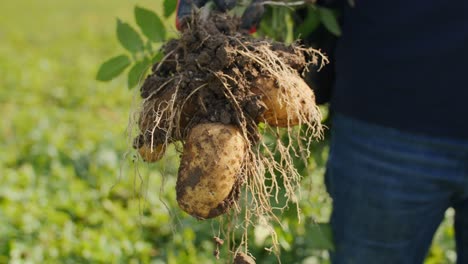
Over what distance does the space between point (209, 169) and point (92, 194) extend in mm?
2116

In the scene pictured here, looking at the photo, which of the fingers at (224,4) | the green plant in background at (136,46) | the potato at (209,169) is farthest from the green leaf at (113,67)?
the potato at (209,169)

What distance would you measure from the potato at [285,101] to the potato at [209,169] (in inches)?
4.4

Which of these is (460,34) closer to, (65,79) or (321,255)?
(321,255)

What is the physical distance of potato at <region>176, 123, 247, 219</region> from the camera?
1212mm

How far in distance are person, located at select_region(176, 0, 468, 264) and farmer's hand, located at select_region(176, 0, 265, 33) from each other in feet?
1.09

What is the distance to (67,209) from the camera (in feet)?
9.82

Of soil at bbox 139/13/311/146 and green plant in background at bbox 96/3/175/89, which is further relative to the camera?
green plant in background at bbox 96/3/175/89

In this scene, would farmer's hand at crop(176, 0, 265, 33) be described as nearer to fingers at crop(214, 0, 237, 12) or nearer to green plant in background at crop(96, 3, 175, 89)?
fingers at crop(214, 0, 237, 12)

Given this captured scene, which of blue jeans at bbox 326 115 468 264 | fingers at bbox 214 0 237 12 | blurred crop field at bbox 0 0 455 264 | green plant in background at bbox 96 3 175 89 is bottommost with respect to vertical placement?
blurred crop field at bbox 0 0 455 264

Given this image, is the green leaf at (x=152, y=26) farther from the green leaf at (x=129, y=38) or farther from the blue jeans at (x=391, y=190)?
the blue jeans at (x=391, y=190)

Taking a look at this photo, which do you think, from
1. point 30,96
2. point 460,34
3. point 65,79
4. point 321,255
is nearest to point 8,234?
point 321,255

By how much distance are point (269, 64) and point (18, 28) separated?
362 inches

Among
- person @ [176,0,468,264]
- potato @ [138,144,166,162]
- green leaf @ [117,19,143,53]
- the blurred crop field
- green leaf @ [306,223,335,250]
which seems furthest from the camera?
the blurred crop field

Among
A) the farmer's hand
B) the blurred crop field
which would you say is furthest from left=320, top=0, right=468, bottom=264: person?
the farmer's hand
